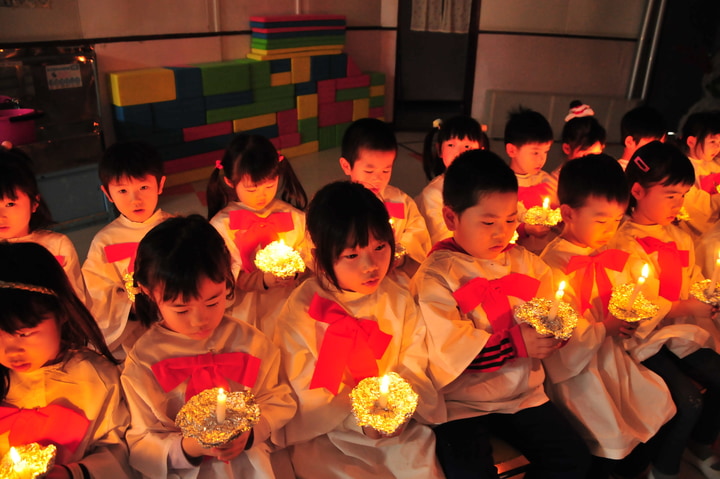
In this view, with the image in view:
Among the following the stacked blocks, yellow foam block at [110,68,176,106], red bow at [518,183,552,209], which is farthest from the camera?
the stacked blocks

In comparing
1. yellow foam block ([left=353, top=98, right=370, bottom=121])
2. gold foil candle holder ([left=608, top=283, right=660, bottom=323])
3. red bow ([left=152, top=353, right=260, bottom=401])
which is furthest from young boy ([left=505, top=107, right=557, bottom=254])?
yellow foam block ([left=353, top=98, right=370, bottom=121])

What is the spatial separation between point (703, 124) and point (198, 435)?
3234 mm

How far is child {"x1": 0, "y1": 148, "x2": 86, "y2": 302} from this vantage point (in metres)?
1.97

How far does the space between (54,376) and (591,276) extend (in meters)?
1.69

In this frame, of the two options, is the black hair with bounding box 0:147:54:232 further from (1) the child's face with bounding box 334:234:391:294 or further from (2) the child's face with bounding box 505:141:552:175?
(2) the child's face with bounding box 505:141:552:175

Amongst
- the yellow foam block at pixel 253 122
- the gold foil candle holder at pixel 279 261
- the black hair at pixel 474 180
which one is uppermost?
the black hair at pixel 474 180

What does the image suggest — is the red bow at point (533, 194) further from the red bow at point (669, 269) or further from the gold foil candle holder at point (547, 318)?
the gold foil candle holder at point (547, 318)

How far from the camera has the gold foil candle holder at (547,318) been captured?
1.53m

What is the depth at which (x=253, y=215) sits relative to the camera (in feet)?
7.82

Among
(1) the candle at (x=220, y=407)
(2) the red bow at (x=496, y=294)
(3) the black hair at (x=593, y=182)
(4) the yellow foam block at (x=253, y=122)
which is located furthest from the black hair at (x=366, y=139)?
(4) the yellow foam block at (x=253, y=122)

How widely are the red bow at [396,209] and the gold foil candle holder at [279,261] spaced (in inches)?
29.4

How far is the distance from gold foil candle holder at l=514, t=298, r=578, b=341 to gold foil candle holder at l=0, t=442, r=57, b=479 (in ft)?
4.02

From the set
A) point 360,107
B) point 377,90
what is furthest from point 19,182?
point 377,90

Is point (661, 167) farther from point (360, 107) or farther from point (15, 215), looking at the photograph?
point (360, 107)
